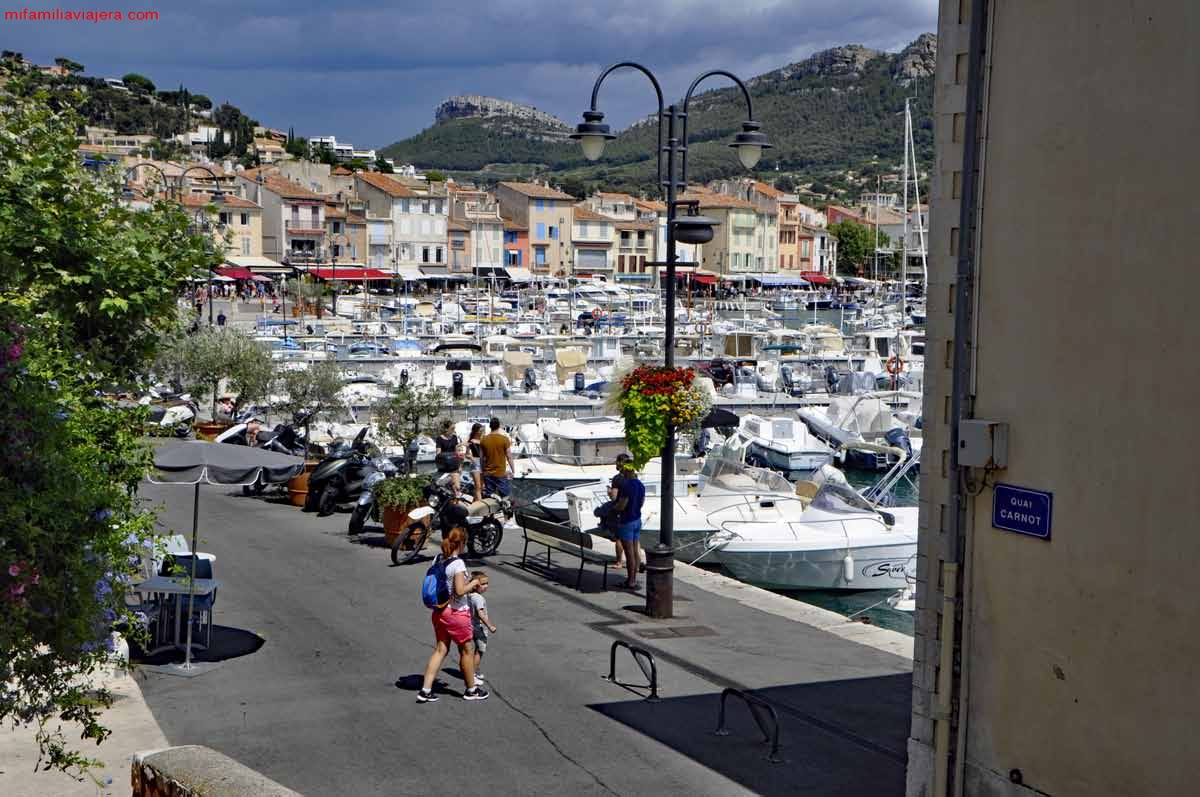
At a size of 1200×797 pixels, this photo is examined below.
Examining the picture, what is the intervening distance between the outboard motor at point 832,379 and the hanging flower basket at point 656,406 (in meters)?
37.6

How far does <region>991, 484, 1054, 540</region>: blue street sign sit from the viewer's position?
774cm

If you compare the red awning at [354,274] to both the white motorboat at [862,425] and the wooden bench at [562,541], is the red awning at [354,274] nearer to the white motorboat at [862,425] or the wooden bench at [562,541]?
the white motorboat at [862,425]

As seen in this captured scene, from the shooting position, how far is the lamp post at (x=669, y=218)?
14.4 m

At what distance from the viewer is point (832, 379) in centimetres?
5441

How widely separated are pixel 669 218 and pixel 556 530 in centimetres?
427

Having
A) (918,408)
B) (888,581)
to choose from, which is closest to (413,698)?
(888,581)

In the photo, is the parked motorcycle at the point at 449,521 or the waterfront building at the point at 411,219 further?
the waterfront building at the point at 411,219

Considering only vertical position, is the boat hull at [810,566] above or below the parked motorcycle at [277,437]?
below

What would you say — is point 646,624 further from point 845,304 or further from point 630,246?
point 630,246

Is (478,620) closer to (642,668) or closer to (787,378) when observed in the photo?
(642,668)

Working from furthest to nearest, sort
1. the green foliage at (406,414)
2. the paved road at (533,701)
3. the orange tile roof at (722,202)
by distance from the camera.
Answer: the orange tile roof at (722,202) → the green foliage at (406,414) → the paved road at (533,701)

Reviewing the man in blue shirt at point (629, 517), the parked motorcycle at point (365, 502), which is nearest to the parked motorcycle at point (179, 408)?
the parked motorcycle at point (365, 502)

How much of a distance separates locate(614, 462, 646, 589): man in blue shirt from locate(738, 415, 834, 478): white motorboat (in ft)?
69.4

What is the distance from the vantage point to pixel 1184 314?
692cm
